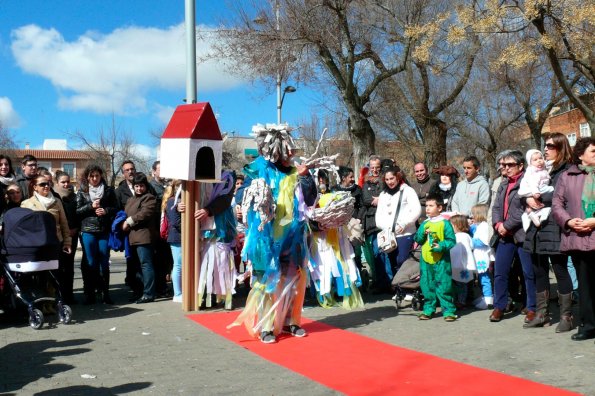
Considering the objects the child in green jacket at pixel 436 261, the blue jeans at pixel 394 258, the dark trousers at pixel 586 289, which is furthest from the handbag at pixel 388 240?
the dark trousers at pixel 586 289

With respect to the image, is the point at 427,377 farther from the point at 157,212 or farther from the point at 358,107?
the point at 358,107

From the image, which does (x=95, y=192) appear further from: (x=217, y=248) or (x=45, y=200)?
(x=217, y=248)

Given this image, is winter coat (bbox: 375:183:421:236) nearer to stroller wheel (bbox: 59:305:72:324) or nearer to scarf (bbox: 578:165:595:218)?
scarf (bbox: 578:165:595:218)

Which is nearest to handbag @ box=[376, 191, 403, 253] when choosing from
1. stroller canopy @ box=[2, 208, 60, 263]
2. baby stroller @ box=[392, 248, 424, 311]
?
baby stroller @ box=[392, 248, 424, 311]

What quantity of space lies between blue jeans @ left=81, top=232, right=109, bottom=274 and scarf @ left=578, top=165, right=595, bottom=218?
631 centimetres

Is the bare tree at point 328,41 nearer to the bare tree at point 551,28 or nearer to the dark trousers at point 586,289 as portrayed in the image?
the bare tree at point 551,28

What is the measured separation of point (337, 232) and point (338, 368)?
321cm

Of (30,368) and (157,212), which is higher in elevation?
(157,212)

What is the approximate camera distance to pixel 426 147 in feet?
76.5

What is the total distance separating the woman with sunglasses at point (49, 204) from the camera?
25.6 feet

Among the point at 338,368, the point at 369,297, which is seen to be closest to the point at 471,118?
the point at 369,297

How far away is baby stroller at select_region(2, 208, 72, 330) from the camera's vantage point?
7.05 m

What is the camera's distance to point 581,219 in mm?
5691

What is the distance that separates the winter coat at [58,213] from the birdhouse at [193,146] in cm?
143
